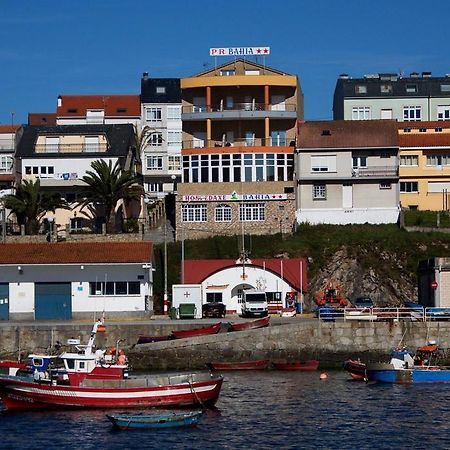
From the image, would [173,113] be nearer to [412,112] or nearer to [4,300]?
[412,112]

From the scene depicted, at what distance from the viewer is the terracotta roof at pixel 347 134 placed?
101 meters

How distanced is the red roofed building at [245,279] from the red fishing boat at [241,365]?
17405mm

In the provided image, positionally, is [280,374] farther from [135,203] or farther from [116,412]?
[135,203]

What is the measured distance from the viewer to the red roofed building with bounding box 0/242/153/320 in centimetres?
8138

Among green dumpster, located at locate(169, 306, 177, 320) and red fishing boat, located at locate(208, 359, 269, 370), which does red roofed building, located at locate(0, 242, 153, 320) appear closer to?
green dumpster, located at locate(169, 306, 177, 320)

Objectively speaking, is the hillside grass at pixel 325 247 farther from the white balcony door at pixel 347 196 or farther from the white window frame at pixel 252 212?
the white balcony door at pixel 347 196

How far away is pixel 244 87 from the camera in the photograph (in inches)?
4075

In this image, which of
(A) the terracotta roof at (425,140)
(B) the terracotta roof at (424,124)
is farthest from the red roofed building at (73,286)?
(B) the terracotta roof at (424,124)

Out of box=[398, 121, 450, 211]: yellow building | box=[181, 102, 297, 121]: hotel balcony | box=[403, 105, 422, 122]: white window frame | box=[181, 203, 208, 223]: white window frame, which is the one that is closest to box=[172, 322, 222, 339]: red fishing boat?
box=[181, 203, 208, 223]: white window frame

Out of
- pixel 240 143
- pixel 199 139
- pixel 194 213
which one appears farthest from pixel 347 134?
pixel 194 213

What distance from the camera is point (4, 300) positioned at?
8188cm

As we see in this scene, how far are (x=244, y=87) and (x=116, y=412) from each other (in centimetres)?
5429

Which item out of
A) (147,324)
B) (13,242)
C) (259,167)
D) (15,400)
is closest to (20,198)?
(13,242)

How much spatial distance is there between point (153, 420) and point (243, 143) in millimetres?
55757
